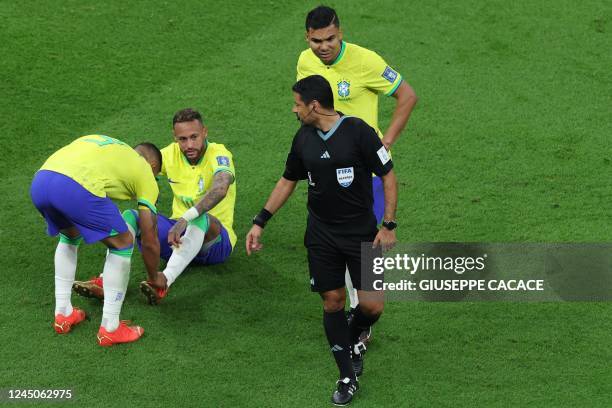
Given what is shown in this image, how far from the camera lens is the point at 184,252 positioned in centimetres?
829

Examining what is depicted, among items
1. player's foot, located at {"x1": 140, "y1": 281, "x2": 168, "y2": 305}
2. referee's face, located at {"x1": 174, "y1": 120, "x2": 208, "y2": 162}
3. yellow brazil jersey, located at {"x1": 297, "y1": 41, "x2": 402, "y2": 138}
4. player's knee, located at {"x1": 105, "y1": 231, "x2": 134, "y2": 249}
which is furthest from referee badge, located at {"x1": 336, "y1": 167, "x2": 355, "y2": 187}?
player's foot, located at {"x1": 140, "y1": 281, "x2": 168, "y2": 305}

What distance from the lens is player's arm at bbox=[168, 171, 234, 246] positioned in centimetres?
788

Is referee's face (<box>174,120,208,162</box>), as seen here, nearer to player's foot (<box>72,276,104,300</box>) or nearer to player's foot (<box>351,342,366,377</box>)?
player's foot (<box>72,276,104,300</box>)

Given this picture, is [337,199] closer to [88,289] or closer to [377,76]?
[377,76]

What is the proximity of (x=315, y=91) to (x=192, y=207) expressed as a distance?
6.45 ft

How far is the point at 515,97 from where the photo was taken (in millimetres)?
11133

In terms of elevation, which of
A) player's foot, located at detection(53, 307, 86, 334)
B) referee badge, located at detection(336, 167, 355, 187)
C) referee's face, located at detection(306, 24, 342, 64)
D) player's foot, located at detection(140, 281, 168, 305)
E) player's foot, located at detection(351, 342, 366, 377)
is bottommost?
player's foot, located at detection(351, 342, 366, 377)

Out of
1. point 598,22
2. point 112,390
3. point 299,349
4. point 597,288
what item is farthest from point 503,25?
point 112,390

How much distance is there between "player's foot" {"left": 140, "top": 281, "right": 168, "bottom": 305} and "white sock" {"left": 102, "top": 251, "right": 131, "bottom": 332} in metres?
0.34

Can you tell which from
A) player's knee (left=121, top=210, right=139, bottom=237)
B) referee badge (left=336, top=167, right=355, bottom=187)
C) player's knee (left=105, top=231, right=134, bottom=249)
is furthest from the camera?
player's knee (left=121, top=210, right=139, bottom=237)

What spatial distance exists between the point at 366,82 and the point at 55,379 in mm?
2927

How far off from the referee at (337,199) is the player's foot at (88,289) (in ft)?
5.32

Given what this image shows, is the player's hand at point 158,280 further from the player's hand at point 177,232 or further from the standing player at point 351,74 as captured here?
the standing player at point 351,74

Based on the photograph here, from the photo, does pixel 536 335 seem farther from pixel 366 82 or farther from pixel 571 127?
pixel 571 127
